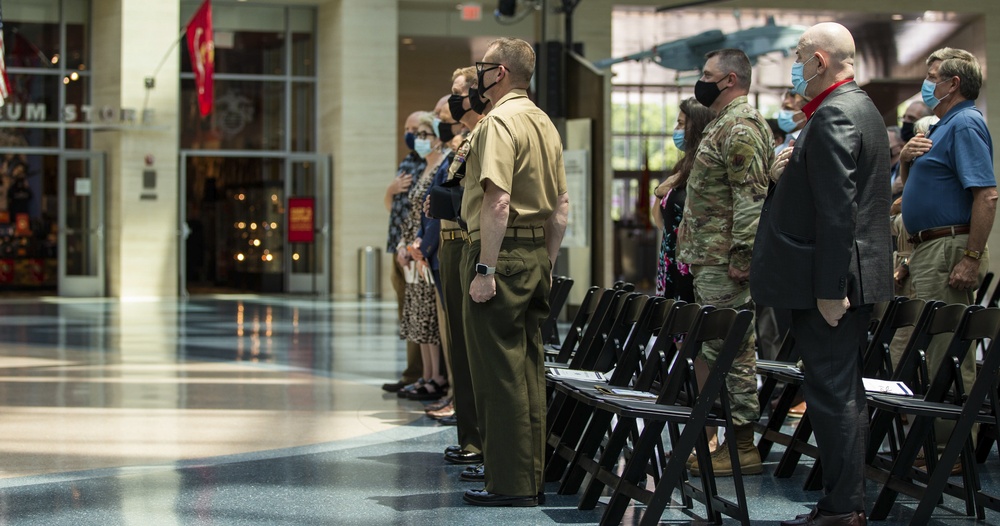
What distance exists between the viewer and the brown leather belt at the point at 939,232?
5199 mm

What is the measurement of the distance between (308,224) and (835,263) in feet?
54.7

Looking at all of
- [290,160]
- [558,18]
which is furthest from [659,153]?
[558,18]

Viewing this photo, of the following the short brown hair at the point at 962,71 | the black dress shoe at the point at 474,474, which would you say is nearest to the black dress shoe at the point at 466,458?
the black dress shoe at the point at 474,474

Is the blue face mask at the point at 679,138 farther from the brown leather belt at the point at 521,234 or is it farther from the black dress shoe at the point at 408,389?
the black dress shoe at the point at 408,389

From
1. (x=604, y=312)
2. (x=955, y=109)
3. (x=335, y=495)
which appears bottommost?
(x=335, y=495)

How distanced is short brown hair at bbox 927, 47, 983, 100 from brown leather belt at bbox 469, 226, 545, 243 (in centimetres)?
199

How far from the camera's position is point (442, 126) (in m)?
6.53

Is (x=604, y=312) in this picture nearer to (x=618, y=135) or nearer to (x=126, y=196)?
(x=126, y=196)

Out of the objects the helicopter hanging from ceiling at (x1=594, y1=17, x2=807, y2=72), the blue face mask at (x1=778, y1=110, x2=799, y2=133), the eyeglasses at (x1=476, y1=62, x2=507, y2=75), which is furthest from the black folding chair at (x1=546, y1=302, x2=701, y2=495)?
the helicopter hanging from ceiling at (x1=594, y1=17, x2=807, y2=72)

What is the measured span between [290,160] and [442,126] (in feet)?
46.4

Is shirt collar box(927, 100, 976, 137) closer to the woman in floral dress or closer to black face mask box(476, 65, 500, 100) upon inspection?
black face mask box(476, 65, 500, 100)

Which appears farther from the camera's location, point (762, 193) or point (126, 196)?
point (126, 196)

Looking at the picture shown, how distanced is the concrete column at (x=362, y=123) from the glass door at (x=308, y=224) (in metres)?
0.45

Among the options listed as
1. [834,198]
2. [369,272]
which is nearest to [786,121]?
[834,198]
